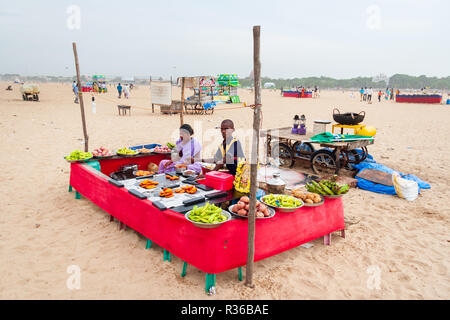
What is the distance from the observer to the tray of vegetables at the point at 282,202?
132 inches

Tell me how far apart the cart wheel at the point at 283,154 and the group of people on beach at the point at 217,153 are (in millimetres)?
2867

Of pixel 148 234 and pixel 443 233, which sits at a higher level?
pixel 148 234

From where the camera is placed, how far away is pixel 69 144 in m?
9.77

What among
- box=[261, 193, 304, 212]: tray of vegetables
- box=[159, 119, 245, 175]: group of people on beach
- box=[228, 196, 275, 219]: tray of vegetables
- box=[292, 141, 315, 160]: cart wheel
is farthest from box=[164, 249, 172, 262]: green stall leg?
box=[292, 141, 315, 160]: cart wheel

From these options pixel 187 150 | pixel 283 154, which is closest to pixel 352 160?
pixel 283 154

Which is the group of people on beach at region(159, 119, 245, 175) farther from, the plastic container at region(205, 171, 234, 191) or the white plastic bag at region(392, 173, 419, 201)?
the white plastic bag at region(392, 173, 419, 201)

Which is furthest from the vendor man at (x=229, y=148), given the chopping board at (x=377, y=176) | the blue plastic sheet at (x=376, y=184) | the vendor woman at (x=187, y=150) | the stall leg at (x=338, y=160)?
the chopping board at (x=377, y=176)

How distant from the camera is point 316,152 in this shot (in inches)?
275

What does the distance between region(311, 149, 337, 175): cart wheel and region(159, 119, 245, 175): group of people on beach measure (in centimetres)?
298

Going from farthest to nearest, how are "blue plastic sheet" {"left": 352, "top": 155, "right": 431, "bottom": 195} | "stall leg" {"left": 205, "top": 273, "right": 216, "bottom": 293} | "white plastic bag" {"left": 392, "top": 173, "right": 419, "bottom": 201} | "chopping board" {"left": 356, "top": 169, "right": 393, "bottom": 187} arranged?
"chopping board" {"left": 356, "top": 169, "right": 393, "bottom": 187} < "blue plastic sheet" {"left": 352, "top": 155, "right": 431, "bottom": 195} < "white plastic bag" {"left": 392, "top": 173, "right": 419, "bottom": 201} < "stall leg" {"left": 205, "top": 273, "right": 216, "bottom": 293}

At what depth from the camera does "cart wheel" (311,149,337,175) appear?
6.80 m
